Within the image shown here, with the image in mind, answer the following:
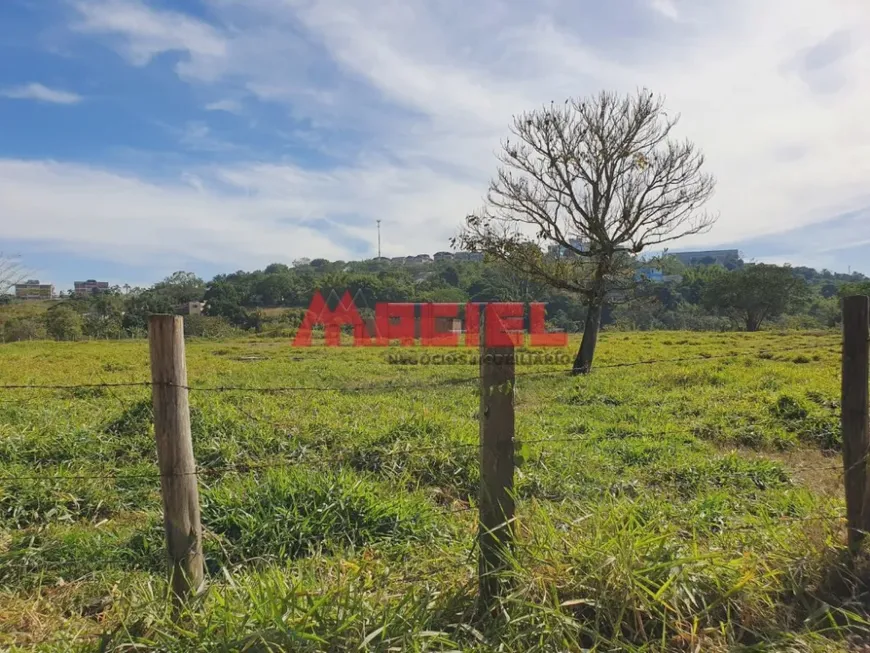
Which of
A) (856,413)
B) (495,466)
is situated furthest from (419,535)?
(856,413)

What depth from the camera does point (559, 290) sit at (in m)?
15.0

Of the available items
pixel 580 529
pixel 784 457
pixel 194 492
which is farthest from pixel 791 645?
pixel 784 457

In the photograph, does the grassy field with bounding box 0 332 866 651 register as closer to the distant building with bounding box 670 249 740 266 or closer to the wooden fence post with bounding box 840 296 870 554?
the wooden fence post with bounding box 840 296 870 554

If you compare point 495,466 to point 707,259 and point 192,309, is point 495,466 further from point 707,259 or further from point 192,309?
point 707,259

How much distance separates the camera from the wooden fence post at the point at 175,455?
232 cm

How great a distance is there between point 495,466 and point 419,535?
1.50 metres

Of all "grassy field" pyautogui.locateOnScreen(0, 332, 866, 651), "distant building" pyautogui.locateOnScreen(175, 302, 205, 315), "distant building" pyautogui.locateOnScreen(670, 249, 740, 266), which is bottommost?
"grassy field" pyautogui.locateOnScreen(0, 332, 866, 651)

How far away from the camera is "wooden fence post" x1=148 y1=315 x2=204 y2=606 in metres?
2.32

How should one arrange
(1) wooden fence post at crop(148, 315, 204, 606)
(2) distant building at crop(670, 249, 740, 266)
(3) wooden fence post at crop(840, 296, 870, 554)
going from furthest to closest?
(2) distant building at crop(670, 249, 740, 266) < (3) wooden fence post at crop(840, 296, 870, 554) < (1) wooden fence post at crop(148, 315, 204, 606)

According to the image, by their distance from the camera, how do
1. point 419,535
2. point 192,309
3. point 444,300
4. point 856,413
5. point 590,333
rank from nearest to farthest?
point 856,413, point 419,535, point 590,333, point 444,300, point 192,309

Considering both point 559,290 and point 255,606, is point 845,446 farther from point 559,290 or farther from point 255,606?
point 559,290

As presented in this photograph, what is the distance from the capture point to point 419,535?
3.56 m

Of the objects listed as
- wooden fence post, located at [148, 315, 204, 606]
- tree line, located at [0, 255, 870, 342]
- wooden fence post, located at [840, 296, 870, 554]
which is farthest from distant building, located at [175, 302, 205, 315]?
wooden fence post, located at [840, 296, 870, 554]

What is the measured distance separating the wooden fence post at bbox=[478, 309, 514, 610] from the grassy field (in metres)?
0.11
